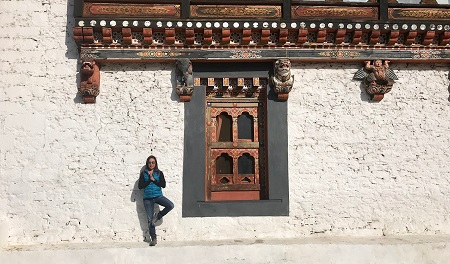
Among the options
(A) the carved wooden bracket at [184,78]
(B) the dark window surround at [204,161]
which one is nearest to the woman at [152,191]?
(B) the dark window surround at [204,161]

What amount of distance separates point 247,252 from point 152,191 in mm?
1466

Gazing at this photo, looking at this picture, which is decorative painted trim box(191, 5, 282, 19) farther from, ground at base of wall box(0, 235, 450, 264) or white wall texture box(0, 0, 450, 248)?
ground at base of wall box(0, 235, 450, 264)

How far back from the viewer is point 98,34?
245 inches

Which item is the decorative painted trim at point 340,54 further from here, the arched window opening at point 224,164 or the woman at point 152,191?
the woman at point 152,191

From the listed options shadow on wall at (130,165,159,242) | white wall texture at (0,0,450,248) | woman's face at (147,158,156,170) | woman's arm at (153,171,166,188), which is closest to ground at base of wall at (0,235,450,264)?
shadow on wall at (130,165,159,242)

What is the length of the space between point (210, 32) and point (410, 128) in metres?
3.20

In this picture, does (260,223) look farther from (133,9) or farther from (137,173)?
(133,9)

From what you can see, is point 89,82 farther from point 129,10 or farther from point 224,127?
point 224,127

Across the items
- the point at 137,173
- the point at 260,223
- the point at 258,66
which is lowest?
the point at 260,223

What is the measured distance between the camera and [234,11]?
6340 mm

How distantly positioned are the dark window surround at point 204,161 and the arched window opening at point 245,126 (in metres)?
0.32

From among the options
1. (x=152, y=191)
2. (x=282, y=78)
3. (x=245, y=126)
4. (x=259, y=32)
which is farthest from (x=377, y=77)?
(x=152, y=191)

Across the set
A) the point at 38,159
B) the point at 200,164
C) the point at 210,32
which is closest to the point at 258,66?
the point at 210,32

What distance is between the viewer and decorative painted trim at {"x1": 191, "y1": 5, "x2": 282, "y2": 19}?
248 inches
